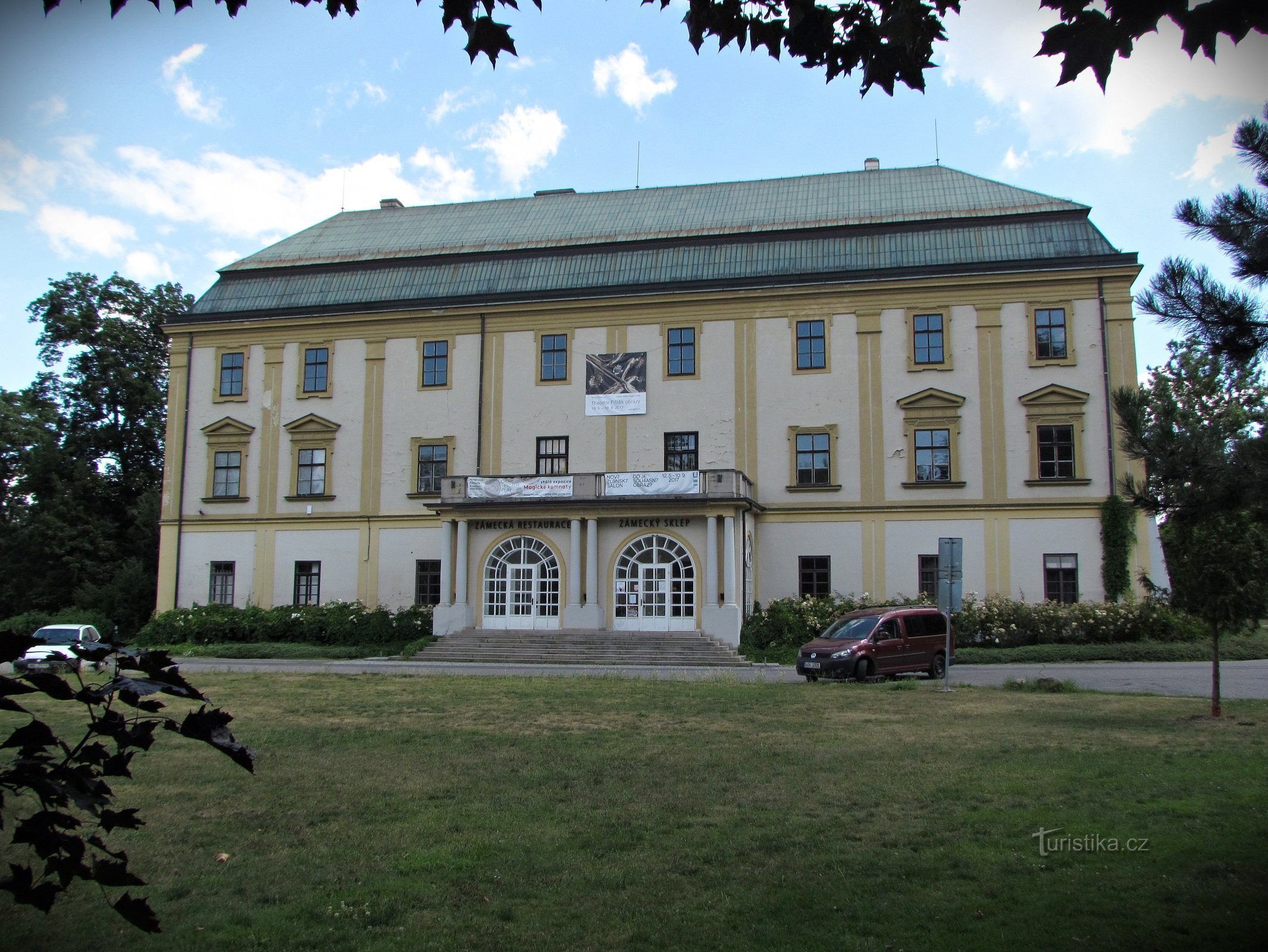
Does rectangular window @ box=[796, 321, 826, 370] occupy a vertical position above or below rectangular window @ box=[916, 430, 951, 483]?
above

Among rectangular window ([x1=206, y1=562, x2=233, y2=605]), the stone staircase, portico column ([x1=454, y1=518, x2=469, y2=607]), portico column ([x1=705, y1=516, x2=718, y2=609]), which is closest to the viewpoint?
the stone staircase

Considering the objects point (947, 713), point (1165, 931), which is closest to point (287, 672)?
point (947, 713)

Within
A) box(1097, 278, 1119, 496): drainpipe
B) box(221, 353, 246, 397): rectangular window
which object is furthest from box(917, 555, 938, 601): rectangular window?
box(221, 353, 246, 397): rectangular window

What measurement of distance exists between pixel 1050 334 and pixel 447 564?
21389mm

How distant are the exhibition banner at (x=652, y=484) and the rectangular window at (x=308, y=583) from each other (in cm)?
1248

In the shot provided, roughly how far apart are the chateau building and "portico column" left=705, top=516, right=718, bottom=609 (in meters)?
0.19

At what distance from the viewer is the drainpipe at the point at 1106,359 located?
33.5 m

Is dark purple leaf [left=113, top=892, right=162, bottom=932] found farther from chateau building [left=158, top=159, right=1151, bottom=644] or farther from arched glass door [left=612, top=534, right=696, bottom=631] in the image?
arched glass door [left=612, top=534, right=696, bottom=631]

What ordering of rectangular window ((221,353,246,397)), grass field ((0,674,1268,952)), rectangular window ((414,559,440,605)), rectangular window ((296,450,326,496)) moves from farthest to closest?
rectangular window ((221,353,246,397)) → rectangular window ((296,450,326,496)) → rectangular window ((414,559,440,605)) → grass field ((0,674,1268,952))

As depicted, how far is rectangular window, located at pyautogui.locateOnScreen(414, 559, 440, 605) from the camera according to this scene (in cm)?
3769

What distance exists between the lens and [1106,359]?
112 feet

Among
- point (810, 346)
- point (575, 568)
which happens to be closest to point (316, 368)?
point (575, 568)

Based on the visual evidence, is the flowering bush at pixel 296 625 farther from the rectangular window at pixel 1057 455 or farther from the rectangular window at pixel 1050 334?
the rectangular window at pixel 1050 334

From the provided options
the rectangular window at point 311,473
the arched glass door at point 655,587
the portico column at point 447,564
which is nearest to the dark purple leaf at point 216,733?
the arched glass door at point 655,587
